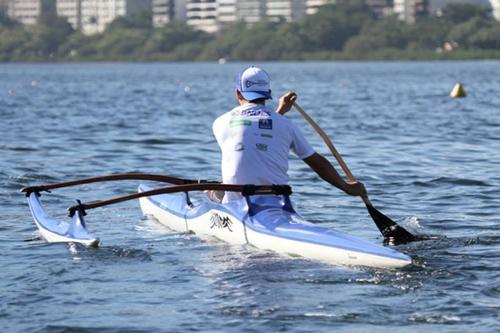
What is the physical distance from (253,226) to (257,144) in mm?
884

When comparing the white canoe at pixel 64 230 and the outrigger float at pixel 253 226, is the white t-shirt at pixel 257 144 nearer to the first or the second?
the outrigger float at pixel 253 226

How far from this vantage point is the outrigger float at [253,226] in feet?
40.0

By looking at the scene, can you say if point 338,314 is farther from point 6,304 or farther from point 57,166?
point 57,166

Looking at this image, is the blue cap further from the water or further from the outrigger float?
the water

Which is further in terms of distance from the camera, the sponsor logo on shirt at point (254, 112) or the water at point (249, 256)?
the sponsor logo on shirt at point (254, 112)

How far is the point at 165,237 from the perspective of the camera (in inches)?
574

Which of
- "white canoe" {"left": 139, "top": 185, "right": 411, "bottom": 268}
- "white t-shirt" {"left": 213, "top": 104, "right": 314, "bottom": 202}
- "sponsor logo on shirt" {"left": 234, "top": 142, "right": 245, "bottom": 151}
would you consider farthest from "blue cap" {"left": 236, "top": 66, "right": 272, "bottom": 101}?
"white canoe" {"left": 139, "top": 185, "right": 411, "bottom": 268}

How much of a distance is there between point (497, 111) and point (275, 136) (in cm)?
2696

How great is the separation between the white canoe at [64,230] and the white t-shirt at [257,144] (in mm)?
1763

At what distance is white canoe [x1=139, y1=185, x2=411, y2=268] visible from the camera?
12062 millimetres

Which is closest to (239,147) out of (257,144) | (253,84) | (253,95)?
(257,144)

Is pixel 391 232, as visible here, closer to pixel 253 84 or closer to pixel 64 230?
pixel 253 84

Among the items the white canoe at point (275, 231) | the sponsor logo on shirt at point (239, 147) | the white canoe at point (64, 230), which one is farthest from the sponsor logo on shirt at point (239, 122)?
the white canoe at point (64, 230)

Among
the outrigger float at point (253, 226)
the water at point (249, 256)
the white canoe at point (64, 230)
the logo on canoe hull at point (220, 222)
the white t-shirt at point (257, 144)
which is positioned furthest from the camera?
the white canoe at point (64, 230)
